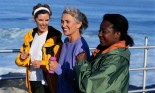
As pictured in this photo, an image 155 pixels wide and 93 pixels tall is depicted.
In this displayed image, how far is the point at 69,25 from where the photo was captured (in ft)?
8.96

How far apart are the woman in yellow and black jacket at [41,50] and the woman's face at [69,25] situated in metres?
0.29

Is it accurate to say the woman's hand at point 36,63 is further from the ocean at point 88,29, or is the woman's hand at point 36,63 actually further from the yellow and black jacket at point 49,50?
the ocean at point 88,29

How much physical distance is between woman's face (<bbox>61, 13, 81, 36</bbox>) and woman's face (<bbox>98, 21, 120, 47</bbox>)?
0.43 metres

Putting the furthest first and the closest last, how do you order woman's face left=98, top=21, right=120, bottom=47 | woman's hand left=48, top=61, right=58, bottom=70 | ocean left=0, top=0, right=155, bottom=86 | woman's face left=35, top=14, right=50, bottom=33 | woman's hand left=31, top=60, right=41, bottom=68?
A: ocean left=0, top=0, right=155, bottom=86 < woman's face left=35, top=14, right=50, bottom=33 < woman's hand left=31, top=60, right=41, bottom=68 < woman's hand left=48, top=61, right=58, bottom=70 < woman's face left=98, top=21, right=120, bottom=47

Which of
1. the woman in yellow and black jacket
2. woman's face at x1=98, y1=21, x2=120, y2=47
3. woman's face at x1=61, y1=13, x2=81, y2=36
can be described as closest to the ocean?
the woman in yellow and black jacket

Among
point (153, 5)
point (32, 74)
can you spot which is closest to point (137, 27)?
point (153, 5)

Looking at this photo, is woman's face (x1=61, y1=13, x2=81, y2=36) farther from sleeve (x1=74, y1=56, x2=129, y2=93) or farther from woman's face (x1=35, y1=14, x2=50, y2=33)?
sleeve (x1=74, y1=56, x2=129, y2=93)

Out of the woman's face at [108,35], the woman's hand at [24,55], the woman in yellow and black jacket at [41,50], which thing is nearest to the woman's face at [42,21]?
the woman in yellow and black jacket at [41,50]

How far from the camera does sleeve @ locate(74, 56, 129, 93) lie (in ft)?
7.22

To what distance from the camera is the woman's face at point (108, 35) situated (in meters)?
2.32

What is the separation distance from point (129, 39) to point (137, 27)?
27.2 meters

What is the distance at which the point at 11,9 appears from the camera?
3281 cm

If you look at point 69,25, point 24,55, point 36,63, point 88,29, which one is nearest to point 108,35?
point 69,25

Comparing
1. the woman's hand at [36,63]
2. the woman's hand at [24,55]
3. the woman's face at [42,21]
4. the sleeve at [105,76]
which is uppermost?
the woman's face at [42,21]
